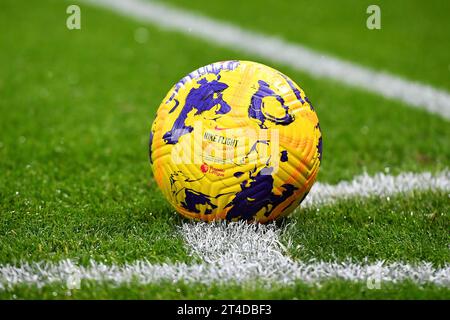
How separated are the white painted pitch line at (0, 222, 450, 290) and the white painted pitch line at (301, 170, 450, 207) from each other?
0.84 m

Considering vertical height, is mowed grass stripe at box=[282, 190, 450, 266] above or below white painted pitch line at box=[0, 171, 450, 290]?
above

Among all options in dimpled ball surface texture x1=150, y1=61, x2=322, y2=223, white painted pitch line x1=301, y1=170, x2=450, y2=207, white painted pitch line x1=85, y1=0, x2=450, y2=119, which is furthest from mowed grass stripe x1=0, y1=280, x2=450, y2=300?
white painted pitch line x1=85, y1=0, x2=450, y2=119

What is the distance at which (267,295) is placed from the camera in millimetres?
2770

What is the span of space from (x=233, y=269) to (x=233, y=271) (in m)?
0.01

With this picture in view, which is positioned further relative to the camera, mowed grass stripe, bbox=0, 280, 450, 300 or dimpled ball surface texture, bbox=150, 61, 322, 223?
dimpled ball surface texture, bbox=150, 61, 322, 223

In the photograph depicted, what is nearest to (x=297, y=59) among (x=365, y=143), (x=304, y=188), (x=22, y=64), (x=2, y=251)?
(x=365, y=143)

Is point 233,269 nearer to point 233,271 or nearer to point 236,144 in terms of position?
point 233,271

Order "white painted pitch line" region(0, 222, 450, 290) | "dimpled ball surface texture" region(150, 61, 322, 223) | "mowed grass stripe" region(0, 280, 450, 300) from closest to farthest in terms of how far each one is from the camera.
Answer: "mowed grass stripe" region(0, 280, 450, 300) < "white painted pitch line" region(0, 222, 450, 290) < "dimpled ball surface texture" region(150, 61, 322, 223)

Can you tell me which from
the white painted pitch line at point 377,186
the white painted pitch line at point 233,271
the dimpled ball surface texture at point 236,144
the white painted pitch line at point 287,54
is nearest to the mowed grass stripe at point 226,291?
the white painted pitch line at point 233,271

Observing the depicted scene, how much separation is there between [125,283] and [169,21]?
6925 millimetres

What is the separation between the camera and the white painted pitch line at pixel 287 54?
6109 millimetres

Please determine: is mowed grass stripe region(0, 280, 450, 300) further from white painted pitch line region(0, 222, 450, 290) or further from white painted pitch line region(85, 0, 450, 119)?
white painted pitch line region(85, 0, 450, 119)

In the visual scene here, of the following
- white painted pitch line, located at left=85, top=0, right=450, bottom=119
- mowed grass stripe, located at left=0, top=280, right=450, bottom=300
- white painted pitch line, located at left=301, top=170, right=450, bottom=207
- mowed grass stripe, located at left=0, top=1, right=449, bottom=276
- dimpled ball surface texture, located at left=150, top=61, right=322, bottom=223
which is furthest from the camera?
white painted pitch line, located at left=85, top=0, right=450, bottom=119

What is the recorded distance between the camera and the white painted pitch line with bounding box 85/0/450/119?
6109 mm
